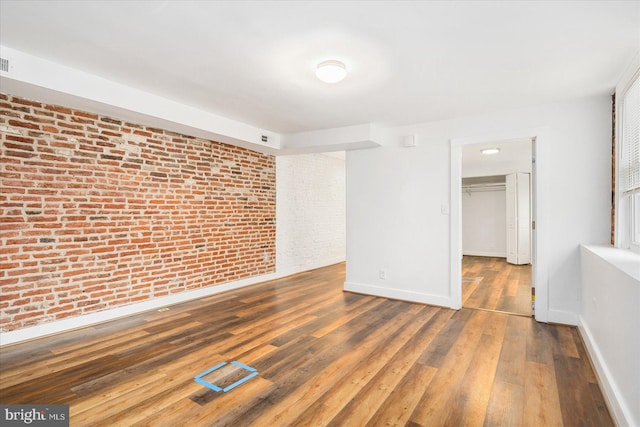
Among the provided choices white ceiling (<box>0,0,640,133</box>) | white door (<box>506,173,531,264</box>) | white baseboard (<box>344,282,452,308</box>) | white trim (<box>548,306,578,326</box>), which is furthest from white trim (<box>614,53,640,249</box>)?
white door (<box>506,173,531,264</box>)

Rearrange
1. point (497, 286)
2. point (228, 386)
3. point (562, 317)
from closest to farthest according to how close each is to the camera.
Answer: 1. point (228, 386)
2. point (562, 317)
3. point (497, 286)

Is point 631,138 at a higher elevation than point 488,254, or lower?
higher

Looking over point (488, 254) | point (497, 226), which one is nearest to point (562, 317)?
point (488, 254)

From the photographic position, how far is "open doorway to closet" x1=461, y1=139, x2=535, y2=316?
4871 mm

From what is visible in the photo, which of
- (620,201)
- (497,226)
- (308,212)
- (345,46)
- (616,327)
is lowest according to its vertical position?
(616,327)

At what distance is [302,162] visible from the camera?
21.7 feet

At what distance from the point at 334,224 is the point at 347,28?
5.70m

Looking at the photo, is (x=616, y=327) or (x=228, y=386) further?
(x=228, y=386)

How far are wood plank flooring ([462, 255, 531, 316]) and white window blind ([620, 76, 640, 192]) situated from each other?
1837 mm

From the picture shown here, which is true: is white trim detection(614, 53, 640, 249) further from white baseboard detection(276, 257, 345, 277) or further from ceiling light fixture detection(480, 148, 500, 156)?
white baseboard detection(276, 257, 345, 277)

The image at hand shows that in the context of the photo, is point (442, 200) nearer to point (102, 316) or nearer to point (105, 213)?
point (105, 213)

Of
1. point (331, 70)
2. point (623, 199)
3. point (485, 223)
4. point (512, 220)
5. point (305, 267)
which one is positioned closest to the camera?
point (331, 70)

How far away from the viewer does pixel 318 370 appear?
8.23 feet

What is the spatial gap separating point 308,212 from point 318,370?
14.7 ft
